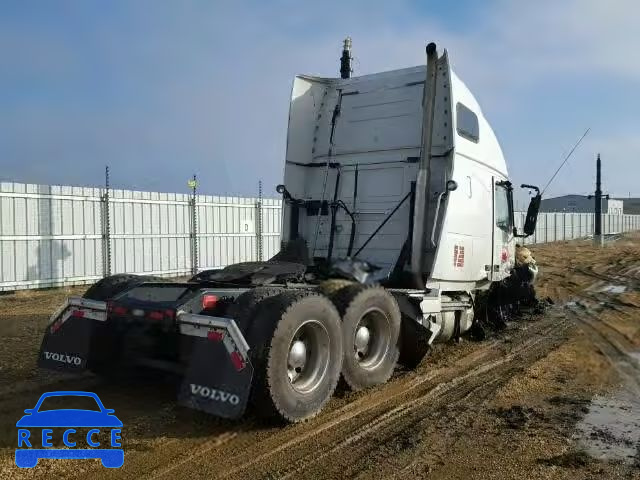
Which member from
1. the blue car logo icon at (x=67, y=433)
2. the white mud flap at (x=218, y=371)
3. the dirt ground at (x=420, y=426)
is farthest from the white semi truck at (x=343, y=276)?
the blue car logo icon at (x=67, y=433)

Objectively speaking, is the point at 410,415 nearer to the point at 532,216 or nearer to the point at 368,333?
the point at 368,333

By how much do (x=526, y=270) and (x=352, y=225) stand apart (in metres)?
4.33

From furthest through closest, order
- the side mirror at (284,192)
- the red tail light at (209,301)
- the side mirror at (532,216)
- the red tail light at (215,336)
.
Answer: the side mirror at (532,216), the side mirror at (284,192), the red tail light at (209,301), the red tail light at (215,336)

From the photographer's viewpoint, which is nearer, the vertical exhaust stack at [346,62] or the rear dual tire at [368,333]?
the rear dual tire at [368,333]

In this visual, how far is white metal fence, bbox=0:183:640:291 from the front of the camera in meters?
13.3

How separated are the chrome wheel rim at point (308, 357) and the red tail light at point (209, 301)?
76 centimetres

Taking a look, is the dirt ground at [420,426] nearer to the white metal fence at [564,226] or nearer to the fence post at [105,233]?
the fence post at [105,233]

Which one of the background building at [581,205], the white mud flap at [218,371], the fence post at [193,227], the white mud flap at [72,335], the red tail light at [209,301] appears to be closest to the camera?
the white mud flap at [218,371]

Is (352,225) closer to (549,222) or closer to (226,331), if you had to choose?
(226,331)

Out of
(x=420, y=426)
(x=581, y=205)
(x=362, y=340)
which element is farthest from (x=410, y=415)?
(x=581, y=205)

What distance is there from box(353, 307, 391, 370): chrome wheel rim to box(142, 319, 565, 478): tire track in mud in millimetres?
313

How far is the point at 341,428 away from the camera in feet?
15.0

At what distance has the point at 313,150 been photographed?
7.98 metres

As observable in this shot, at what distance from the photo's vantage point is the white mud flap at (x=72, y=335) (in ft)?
17.1
